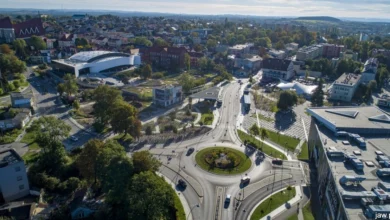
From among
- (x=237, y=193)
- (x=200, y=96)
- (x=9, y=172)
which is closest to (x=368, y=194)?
(x=237, y=193)

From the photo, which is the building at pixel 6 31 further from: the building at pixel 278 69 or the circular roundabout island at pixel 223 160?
the circular roundabout island at pixel 223 160

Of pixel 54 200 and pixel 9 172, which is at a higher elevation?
pixel 9 172

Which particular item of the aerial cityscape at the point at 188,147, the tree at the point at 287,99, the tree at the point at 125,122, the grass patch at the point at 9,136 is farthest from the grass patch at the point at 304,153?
the grass patch at the point at 9,136

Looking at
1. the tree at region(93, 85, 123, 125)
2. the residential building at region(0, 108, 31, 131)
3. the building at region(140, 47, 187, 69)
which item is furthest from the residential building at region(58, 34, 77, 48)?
the tree at region(93, 85, 123, 125)

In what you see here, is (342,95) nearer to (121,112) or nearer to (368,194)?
(368,194)

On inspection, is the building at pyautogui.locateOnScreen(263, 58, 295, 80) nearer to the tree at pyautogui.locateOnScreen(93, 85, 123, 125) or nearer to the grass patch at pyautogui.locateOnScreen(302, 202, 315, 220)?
the tree at pyautogui.locateOnScreen(93, 85, 123, 125)

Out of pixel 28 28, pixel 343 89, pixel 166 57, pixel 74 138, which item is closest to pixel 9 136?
pixel 74 138

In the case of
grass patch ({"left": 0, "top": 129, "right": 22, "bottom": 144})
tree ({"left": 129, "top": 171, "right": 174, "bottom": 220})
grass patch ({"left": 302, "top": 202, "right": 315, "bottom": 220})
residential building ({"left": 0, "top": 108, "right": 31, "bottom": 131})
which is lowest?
grass patch ({"left": 302, "top": 202, "right": 315, "bottom": 220})
